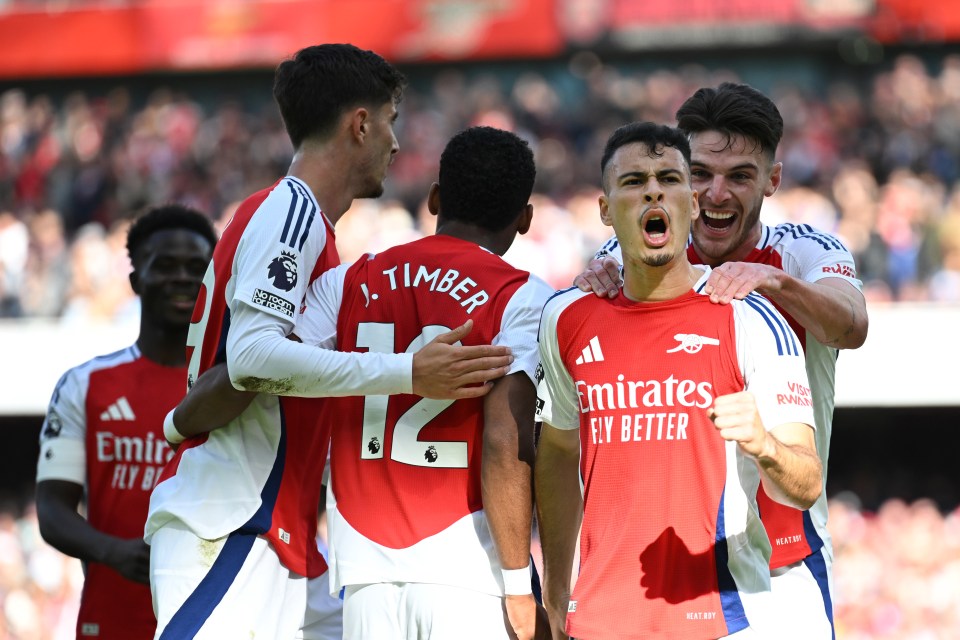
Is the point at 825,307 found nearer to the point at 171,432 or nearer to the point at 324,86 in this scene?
the point at 324,86

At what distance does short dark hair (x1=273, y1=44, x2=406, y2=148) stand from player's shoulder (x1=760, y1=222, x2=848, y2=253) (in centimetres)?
146

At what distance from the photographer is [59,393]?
222 inches

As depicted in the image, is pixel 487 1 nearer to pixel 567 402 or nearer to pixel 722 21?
pixel 722 21

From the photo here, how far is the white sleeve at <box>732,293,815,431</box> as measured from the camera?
342 cm

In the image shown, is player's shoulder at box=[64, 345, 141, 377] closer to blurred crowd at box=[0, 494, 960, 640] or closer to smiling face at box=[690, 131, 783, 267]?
smiling face at box=[690, 131, 783, 267]

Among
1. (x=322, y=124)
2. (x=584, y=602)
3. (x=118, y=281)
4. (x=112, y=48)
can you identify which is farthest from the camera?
(x=112, y=48)

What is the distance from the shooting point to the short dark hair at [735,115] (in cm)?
441

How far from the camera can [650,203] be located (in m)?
3.66

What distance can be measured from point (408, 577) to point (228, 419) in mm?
823

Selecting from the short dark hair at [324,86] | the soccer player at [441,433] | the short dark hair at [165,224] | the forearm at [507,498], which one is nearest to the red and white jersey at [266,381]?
the soccer player at [441,433]

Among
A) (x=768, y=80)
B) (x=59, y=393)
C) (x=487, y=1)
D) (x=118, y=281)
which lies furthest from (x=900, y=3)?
(x=59, y=393)

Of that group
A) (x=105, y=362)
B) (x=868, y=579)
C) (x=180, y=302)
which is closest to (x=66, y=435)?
(x=105, y=362)

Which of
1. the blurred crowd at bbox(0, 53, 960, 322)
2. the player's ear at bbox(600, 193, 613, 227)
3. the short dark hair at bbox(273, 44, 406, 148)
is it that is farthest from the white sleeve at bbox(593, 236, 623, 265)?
the blurred crowd at bbox(0, 53, 960, 322)

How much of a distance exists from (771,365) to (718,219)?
1.06 meters
